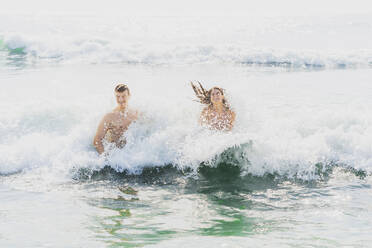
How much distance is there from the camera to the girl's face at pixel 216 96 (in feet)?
21.6

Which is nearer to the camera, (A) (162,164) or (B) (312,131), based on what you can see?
(A) (162,164)

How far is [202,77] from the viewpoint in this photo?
14.5 m

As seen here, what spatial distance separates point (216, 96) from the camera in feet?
21.7

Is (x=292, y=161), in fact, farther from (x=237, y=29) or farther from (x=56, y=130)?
(x=237, y=29)

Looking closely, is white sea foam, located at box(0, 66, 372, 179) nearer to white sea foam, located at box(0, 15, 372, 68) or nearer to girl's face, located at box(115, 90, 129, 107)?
girl's face, located at box(115, 90, 129, 107)

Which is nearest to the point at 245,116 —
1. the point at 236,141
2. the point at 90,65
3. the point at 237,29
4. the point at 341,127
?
the point at 236,141

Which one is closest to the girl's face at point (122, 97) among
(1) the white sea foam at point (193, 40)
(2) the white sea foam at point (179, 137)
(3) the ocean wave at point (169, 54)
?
(2) the white sea foam at point (179, 137)

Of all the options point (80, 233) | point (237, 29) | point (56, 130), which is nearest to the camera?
point (80, 233)

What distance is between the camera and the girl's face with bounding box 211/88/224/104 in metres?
6.59

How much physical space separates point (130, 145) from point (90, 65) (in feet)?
39.4

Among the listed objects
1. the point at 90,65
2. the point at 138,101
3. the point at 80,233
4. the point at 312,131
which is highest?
the point at 90,65

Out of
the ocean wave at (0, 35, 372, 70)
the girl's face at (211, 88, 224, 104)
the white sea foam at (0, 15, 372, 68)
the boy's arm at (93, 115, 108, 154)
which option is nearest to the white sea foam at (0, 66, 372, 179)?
the boy's arm at (93, 115, 108, 154)

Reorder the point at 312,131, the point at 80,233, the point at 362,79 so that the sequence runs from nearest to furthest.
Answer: the point at 80,233 < the point at 312,131 < the point at 362,79

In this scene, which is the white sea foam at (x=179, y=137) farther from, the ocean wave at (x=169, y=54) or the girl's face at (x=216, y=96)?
the ocean wave at (x=169, y=54)
